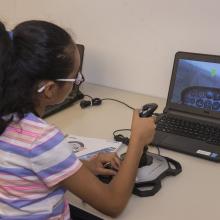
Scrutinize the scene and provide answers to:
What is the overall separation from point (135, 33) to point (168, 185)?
823 millimetres

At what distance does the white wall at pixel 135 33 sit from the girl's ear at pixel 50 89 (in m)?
0.70

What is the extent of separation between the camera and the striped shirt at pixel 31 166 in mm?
811

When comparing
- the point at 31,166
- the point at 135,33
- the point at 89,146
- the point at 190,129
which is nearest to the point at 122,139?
the point at 89,146

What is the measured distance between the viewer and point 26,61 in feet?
2.67

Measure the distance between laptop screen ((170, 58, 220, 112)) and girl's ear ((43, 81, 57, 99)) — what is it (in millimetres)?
660

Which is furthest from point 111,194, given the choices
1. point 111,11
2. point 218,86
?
point 111,11

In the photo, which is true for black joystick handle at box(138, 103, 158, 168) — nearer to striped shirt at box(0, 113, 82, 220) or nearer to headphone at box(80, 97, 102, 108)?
striped shirt at box(0, 113, 82, 220)

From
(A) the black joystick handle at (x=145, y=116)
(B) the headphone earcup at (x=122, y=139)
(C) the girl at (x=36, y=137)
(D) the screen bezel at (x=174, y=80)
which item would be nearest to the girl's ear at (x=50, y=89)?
(C) the girl at (x=36, y=137)

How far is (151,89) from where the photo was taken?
5.55 feet

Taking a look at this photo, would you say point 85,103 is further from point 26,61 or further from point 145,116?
point 26,61

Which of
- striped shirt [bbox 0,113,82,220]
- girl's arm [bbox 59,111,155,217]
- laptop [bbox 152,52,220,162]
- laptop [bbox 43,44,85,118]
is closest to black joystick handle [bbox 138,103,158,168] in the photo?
girl's arm [bbox 59,111,155,217]

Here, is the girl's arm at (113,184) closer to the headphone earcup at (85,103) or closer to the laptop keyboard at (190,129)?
the laptop keyboard at (190,129)

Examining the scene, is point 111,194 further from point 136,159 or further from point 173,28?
point 173,28

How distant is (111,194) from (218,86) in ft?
2.19
